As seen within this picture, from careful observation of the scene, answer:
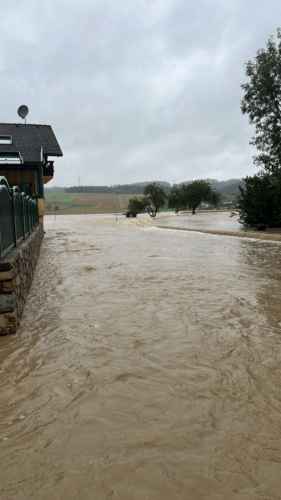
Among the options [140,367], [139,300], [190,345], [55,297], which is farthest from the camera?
[55,297]

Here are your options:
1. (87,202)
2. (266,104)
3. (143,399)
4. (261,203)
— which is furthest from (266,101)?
(87,202)

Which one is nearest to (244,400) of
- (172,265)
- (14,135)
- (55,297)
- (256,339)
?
(256,339)

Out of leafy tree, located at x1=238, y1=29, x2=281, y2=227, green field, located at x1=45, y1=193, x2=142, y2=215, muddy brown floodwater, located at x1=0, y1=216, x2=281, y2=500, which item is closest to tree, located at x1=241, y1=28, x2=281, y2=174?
leafy tree, located at x1=238, y1=29, x2=281, y2=227

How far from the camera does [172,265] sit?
34.6 feet

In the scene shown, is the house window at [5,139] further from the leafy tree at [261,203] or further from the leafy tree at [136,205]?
the leafy tree at [136,205]

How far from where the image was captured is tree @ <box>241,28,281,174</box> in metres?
32.7

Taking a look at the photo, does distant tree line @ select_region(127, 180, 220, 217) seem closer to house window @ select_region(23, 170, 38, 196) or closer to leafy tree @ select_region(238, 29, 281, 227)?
leafy tree @ select_region(238, 29, 281, 227)

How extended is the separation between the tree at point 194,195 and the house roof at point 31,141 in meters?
41.5

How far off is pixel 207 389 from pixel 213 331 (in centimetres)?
152

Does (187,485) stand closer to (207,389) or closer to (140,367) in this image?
(207,389)

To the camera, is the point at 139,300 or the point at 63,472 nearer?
the point at 63,472

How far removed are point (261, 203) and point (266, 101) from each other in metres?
12.2

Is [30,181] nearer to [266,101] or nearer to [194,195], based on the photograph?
[266,101]

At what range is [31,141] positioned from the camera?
101 ft
